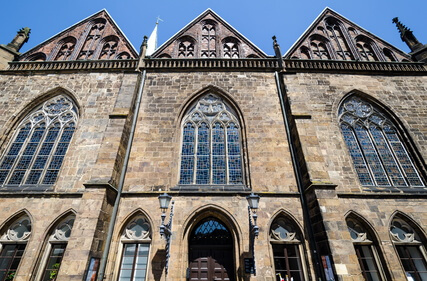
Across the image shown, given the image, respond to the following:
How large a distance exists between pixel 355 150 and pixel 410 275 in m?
4.40

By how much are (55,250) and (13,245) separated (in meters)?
1.47

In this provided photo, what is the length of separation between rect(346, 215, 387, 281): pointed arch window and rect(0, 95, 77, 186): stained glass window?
10.9 m

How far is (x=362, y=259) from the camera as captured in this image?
6867mm

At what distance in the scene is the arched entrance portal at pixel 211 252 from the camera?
6852mm

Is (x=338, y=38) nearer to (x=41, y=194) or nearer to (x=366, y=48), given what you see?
(x=366, y=48)

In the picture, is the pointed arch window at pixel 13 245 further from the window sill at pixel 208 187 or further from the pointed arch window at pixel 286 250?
the pointed arch window at pixel 286 250

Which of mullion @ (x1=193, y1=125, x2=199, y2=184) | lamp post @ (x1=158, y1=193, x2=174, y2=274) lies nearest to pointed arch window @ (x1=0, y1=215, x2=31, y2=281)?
lamp post @ (x1=158, y1=193, x2=174, y2=274)

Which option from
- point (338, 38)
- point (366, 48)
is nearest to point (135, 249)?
point (338, 38)

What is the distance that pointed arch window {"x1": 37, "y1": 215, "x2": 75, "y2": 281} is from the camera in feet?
21.9

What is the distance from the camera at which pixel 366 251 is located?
6973 mm

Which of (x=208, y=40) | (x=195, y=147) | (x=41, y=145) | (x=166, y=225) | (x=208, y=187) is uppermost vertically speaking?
(x=208, y=40)

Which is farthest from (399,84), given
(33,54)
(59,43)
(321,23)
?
(33,54)

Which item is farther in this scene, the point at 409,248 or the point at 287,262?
the point at 409,248

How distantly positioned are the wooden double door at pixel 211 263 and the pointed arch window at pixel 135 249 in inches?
59.0
